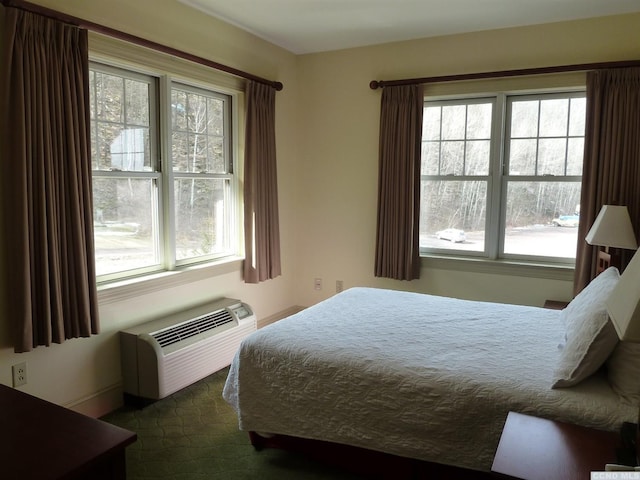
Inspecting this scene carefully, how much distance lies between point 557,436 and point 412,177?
279 centimetres

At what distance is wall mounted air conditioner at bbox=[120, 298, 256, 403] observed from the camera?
9.58ft

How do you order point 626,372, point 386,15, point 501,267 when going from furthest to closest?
1. point 501,267
2. point 386,15
3. point 626,372

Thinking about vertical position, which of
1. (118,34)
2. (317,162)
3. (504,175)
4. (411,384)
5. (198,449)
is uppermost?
(118,34)

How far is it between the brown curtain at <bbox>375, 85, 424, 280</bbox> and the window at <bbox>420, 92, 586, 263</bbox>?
210 millimetres

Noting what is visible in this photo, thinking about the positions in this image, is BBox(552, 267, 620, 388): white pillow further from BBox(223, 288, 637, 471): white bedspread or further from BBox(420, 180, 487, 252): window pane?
BBox(420, 180, 487, 252): window pane

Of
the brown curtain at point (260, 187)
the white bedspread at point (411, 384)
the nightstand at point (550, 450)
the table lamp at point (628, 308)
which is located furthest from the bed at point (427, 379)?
the brown curtain at point (260, 187)

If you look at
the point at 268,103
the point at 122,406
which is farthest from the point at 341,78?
the point at 122,406

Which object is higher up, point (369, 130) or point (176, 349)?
point (369, 130)

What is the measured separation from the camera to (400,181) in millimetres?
4125

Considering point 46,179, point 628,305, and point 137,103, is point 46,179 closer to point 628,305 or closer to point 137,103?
point 137,103

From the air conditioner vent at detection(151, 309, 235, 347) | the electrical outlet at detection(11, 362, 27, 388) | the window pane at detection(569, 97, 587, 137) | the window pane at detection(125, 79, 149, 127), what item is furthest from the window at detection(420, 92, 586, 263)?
the electrical outlet at detection(11, 362, 27, 388)

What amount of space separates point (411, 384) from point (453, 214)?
244 cm

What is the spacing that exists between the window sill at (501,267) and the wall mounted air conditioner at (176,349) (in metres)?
1.72

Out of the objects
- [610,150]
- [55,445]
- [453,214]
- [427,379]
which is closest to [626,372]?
[427,379]
